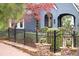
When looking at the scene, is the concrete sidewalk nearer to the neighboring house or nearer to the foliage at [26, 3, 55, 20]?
the neighboring house

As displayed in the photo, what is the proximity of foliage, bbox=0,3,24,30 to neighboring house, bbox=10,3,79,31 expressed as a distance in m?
0.09

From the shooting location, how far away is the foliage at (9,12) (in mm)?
2057

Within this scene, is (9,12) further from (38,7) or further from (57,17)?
(57,17)

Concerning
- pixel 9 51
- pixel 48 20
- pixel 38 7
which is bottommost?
pixel 9 51

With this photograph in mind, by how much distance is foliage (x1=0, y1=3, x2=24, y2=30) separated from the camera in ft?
6.75

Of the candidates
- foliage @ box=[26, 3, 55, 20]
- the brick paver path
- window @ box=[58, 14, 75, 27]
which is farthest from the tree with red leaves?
the brick paver path

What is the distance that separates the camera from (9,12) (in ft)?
6.80

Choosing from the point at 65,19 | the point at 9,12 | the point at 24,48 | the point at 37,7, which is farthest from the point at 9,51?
the point at 65,19

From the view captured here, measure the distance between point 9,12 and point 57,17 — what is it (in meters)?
0.43

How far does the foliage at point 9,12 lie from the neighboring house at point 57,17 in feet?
0.28

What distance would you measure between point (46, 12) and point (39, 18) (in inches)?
Answer: 3.2

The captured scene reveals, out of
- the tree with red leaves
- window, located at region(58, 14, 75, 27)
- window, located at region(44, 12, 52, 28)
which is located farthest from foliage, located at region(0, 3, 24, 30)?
window, located at region(58, 14, 75, 27)

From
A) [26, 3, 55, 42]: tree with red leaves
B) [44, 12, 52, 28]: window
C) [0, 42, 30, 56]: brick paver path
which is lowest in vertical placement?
[0, 42, 30, 56]: brick paver path

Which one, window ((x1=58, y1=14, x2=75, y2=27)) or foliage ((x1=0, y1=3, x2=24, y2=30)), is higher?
foliage ((x1=0, y1=3, x2=24, y2=30))
